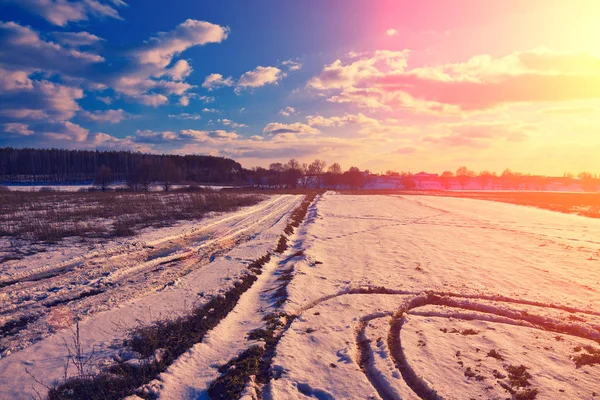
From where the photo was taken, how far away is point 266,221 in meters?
24.9

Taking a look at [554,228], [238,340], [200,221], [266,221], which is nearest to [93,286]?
[238,340]

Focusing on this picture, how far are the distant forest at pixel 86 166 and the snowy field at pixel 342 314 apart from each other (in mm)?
93863

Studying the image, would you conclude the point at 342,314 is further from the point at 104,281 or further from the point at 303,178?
the point at 303,178

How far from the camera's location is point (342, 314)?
28.1ft

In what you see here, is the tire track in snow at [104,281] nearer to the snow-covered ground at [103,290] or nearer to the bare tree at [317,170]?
the snow-covered ground at [103,290]

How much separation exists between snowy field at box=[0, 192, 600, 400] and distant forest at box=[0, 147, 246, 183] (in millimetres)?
93863

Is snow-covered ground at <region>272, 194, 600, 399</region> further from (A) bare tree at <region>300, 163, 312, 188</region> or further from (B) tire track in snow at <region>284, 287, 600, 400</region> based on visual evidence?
(A) bare tree at <region>300, 163, 312, 188</region>

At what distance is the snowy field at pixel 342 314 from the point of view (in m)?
5.69

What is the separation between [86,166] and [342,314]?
525 feet

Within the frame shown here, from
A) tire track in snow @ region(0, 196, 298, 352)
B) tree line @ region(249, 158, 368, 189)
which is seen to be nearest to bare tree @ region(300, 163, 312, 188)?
tree line @ region(249, 158, 368, 189)

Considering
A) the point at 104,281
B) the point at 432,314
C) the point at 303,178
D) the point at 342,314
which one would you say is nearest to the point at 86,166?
the point at 303,178

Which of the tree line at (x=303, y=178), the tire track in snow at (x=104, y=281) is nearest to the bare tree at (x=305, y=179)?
the tree line at (x=303, y=178)

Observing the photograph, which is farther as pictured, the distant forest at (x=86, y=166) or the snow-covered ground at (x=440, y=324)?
the distant forest at (x=86, y=166)

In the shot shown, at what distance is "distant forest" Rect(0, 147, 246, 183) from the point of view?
396ft
